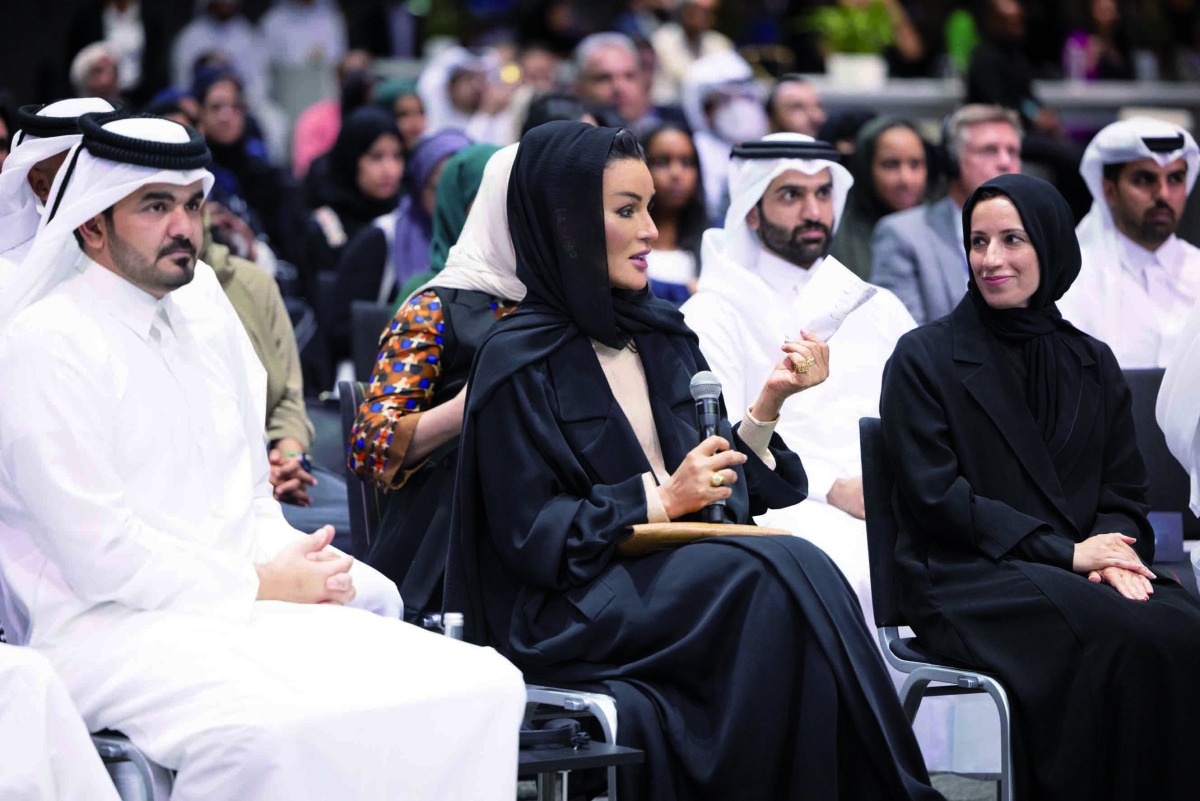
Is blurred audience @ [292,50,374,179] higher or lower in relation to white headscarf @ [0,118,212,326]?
higher

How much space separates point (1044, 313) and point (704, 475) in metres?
1.13

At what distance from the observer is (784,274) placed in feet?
17.9

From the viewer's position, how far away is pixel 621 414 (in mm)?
3863

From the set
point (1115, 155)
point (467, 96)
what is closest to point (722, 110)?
point (467, 96)

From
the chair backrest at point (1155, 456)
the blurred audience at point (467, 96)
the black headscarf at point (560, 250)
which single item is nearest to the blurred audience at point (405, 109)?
the blurred audience at point (467, 96)

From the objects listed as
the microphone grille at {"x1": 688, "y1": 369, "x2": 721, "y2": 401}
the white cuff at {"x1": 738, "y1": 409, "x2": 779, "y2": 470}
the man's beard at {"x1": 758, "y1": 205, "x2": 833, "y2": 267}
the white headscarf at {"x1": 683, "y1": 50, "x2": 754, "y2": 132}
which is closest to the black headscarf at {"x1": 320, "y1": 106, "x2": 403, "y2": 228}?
the white headscarf at {"x1": 683, "y1": 50, "x2": 754, "y2": 132}

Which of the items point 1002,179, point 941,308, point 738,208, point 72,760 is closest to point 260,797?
point 72,760

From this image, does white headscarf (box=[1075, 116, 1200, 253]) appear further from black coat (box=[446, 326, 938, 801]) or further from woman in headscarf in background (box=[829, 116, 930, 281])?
black coat (box=[446, 326, 938, 801])

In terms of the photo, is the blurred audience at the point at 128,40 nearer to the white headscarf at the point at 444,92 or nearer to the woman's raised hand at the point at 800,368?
the white headscarf at the point at 444,92

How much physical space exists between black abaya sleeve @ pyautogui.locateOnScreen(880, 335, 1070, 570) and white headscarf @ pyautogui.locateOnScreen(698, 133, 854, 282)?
1410 millimetres

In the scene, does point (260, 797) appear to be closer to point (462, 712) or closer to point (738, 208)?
point (462, 712)

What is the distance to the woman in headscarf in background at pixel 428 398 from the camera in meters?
4.18

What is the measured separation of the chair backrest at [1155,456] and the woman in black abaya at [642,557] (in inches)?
50.6

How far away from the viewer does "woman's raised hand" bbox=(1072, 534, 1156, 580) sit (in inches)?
155
